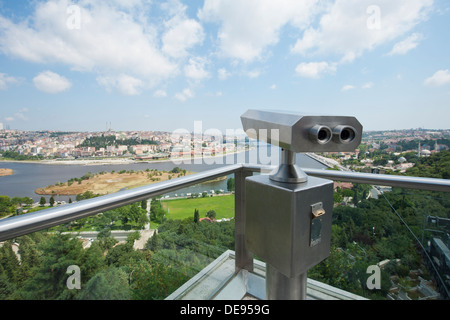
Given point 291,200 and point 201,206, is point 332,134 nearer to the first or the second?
point 291,200

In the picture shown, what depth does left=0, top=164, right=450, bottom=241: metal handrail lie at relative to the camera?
2.35 feet

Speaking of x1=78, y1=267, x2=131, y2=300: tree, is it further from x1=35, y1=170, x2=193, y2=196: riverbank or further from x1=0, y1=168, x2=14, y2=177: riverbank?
x1=0, y1=168, x2=14, y2=177: riverbank

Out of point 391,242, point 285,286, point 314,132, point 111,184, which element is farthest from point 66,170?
point 391,242

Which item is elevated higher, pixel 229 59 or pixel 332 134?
pixel 229 59

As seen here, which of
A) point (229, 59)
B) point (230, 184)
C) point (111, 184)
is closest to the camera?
point (230, 184)

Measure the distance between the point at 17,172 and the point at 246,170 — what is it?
3912mm

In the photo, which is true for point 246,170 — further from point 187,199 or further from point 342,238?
point 342,238

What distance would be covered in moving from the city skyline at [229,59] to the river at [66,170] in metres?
0.33

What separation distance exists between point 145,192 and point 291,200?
71 centimetres

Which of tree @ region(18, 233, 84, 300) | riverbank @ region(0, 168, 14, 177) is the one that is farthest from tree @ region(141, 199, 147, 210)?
riverbank @ region(0, 168, 14, 177)

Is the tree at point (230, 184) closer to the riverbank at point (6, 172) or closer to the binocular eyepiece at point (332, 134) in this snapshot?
the binocular eyepiece at point (332, 134)

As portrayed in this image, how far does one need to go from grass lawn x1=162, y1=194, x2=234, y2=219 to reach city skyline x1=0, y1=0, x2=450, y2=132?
0.55 m

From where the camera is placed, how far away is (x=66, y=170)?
4363 mm

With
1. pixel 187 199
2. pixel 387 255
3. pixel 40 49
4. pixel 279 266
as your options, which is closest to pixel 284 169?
pixel 279 266
